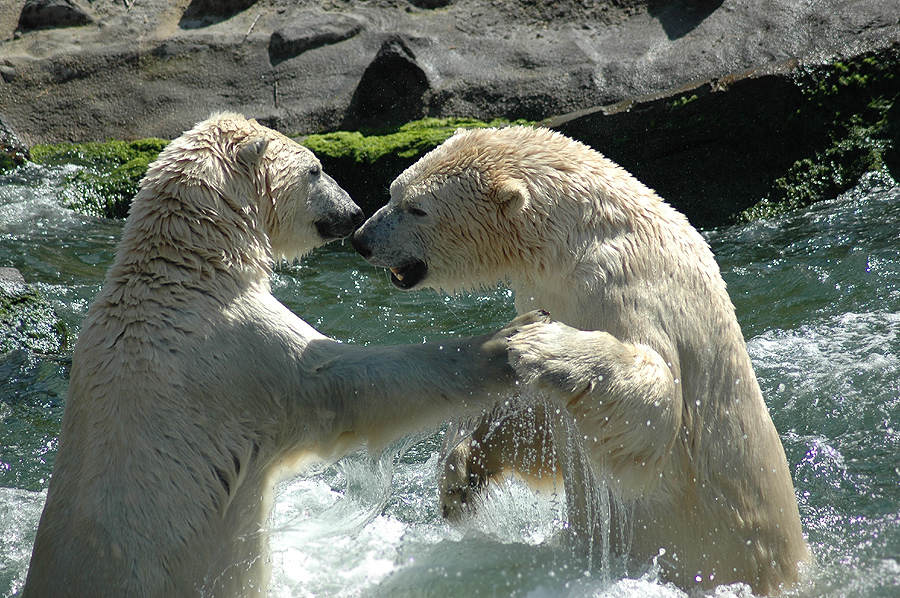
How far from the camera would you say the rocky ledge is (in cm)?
738

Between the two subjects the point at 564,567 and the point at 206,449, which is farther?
the point at 564,567

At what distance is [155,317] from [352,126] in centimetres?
629

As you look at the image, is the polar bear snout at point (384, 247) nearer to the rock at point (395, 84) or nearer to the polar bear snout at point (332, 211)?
the polar bear snout at point (332, 211)

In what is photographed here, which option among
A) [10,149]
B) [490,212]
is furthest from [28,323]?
[10,149]

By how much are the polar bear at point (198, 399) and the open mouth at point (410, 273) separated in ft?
1.72

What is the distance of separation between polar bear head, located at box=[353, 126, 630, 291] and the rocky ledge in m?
4.36

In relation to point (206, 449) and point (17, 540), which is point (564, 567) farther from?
point (17, 540)

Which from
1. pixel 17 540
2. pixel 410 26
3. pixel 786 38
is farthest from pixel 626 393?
pixel 410 26

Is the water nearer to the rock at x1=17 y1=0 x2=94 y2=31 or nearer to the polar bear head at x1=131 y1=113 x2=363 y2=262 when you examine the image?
the polar bear head at x1=131 y1=113 x2=363 y2=262

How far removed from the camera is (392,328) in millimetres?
6039

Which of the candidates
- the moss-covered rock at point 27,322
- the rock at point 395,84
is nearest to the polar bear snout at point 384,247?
the moss-covered rock at point 27,322

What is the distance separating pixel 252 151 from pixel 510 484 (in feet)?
5.99

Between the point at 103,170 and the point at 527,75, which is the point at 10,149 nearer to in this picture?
the point at 103,170

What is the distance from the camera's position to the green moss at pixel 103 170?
8.28 metres
